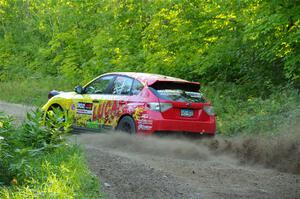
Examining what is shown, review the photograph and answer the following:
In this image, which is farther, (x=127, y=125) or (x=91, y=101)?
(x=91, y=101)

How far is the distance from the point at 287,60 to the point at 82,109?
5658 mm

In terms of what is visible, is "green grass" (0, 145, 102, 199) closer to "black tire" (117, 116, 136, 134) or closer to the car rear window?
"black tire" (117, 116, 136, 134)

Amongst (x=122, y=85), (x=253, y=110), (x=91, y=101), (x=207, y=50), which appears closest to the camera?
(x=122, y=85)

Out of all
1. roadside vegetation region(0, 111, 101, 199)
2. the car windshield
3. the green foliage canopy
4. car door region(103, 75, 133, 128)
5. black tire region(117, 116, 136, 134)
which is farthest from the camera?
the green foliage canopy

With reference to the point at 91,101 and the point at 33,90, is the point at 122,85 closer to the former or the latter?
the point at 91,101

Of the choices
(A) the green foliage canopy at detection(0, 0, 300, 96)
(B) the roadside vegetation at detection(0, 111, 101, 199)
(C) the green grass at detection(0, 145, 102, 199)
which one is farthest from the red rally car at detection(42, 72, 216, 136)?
(C) the green grass at detection(0, 145, 102, 199)

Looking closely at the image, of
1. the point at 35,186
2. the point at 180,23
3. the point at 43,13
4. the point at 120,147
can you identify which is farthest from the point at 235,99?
the point at 43,13

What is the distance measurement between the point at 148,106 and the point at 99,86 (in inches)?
81.1

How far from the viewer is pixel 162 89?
12.1 metres

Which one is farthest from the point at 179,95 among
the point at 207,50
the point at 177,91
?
the point at 207,50

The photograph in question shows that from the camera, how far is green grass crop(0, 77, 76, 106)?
2631 centimetres

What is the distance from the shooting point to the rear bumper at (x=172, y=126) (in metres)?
11.7

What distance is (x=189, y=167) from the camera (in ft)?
32.5

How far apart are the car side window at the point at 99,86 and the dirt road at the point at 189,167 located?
1000mm
